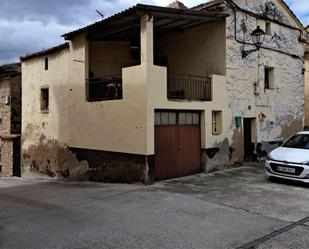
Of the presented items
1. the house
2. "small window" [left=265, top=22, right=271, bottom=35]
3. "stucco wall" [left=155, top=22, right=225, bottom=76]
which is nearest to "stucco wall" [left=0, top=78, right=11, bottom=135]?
the house

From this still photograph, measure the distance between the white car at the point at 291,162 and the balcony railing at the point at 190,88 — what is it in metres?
3.24

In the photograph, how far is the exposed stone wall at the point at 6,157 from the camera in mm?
18484

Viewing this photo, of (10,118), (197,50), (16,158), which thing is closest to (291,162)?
(197,50)

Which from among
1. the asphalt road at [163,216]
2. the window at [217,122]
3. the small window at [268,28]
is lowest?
the asphalt road at [163,216]

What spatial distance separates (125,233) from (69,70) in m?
9.67

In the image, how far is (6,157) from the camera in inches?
737

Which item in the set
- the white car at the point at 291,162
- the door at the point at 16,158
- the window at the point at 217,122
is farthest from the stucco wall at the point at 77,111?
the white car at the point at 291,162

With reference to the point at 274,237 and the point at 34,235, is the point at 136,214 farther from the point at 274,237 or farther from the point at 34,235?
the point at 274,237

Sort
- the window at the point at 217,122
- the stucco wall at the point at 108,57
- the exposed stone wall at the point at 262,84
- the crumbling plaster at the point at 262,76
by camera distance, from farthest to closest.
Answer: the stucco wall at the point at 108,57, the crumbling plaster at the point at 262,76, the exposed stone wall at the point at 262,84, the window at the point at 217,122

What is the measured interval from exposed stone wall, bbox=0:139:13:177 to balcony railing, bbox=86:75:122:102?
700cm

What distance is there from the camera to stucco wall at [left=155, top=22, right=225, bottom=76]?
44.7 ft

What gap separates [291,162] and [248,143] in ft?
16.6

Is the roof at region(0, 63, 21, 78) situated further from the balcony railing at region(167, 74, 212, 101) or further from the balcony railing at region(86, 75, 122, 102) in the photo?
the balcony railing at region(167, 74, 212, 101)

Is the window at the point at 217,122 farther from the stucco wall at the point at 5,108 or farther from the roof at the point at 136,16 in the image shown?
the stucco wall at the point at 5,108
